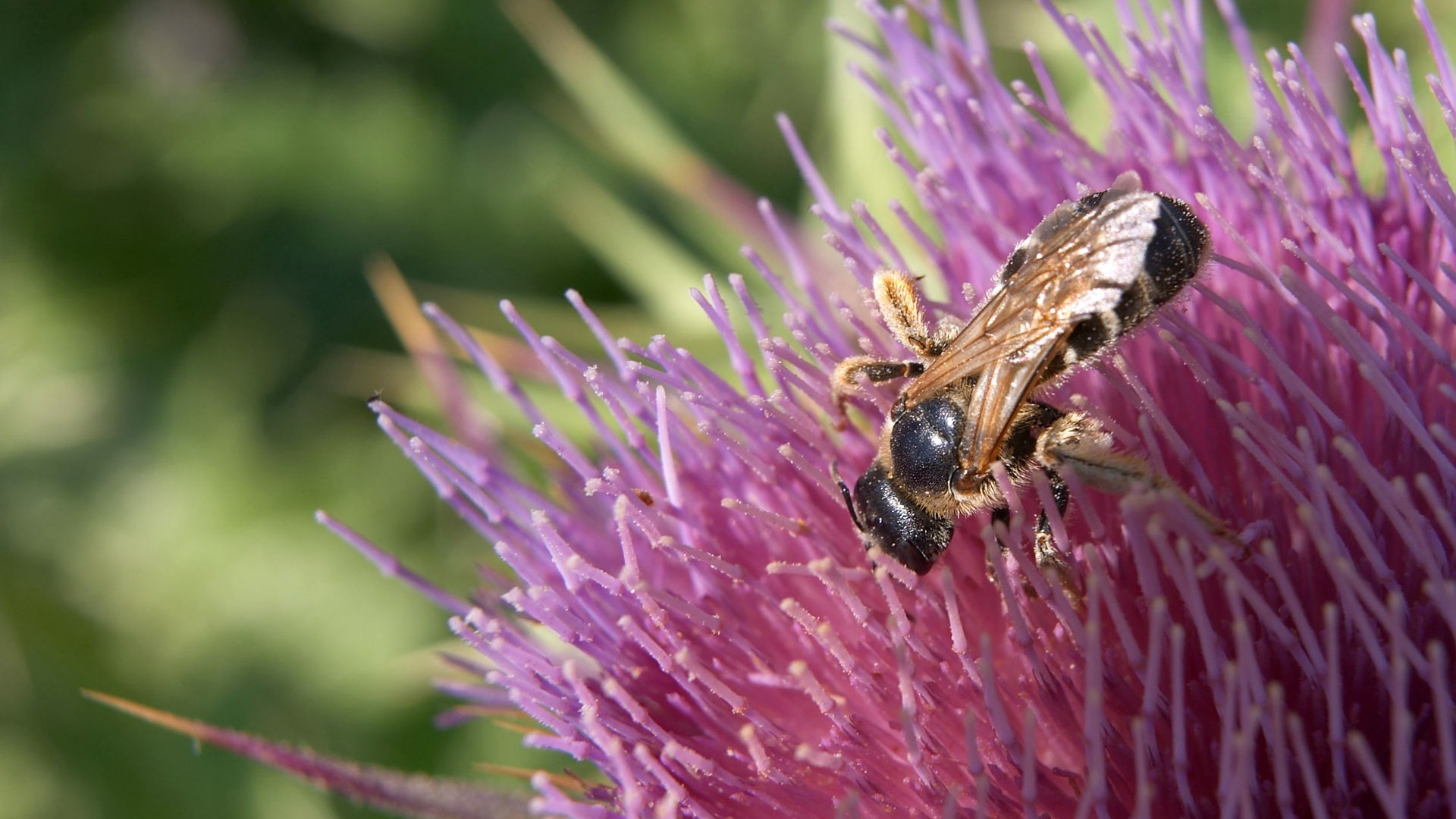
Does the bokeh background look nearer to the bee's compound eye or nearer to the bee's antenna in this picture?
the bee's antenna

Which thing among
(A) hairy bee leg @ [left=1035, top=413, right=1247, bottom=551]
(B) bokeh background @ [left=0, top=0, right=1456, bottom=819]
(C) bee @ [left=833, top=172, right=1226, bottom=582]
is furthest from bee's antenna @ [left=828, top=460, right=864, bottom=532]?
(B) bokeh background @ [left=0, top=0, right=1456, bottom=819]

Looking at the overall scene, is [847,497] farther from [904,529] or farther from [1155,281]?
[1155,281]

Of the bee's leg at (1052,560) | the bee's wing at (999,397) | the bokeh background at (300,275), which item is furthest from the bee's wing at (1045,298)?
the bokeh background at (300,275)

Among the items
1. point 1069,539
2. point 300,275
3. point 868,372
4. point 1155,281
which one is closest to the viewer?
point 1155,281

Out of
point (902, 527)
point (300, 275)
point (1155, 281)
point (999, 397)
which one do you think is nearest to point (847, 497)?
point (902, 527)

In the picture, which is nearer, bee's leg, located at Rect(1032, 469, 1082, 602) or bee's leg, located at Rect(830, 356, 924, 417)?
bee's leg, located at Rect(1032, 469, 1082, 602)

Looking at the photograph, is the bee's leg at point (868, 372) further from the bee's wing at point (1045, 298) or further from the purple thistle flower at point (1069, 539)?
the bee's wing at point (1045, 298)

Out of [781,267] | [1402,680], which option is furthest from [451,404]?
[1402,680]
